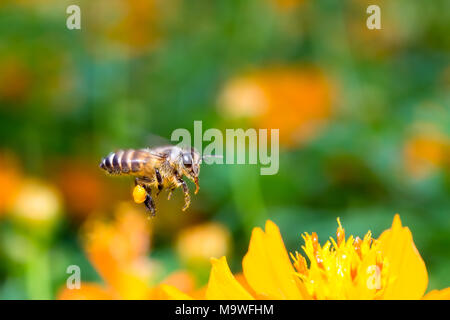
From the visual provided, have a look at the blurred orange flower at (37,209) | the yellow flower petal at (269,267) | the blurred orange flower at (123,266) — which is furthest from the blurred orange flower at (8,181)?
the yellow flower petal at (269,267)

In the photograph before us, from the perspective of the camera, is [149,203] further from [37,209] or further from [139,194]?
[37,209]

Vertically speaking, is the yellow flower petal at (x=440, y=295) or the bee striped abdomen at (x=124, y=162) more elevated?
the bee striped abdomen at (x=124, y=162)

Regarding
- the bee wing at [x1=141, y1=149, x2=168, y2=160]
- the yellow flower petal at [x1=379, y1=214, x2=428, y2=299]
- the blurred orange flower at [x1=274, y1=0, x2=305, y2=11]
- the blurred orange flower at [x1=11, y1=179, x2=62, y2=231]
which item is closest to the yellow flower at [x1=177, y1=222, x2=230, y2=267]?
the blurred orange flower at [x1=11, y1=179, x2=62, y2=231]

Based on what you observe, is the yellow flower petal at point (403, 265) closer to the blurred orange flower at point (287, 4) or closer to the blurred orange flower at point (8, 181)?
the blurred orange flower at point (8, 181)

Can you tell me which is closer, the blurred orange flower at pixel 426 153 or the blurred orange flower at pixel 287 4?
the blurred orange flower at pixel 426 153

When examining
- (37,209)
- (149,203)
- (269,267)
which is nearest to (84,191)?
(37,209)
